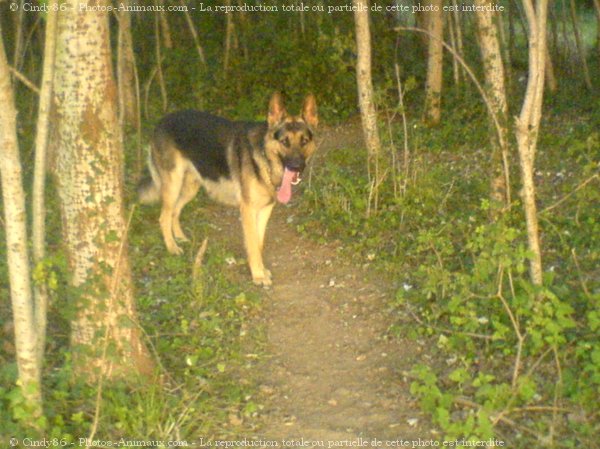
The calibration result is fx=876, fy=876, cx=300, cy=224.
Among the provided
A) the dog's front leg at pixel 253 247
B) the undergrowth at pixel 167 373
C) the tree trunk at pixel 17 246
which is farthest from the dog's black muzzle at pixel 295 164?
the tree trunk at pixel 17 246

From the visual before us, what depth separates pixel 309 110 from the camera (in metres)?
7.46

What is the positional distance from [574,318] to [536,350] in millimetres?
474

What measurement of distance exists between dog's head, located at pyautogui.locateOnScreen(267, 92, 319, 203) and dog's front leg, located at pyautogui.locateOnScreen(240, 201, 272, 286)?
0.29m

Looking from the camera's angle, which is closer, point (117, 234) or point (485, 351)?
point (117, 234)

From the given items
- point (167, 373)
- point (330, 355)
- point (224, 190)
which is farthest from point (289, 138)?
point (167, 373)

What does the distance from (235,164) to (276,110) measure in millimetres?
667

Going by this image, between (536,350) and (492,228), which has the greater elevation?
(492,228)

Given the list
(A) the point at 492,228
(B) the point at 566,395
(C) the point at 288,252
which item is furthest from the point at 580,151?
(B) the point at 566,395

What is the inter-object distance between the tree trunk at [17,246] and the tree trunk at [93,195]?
14.1 inches

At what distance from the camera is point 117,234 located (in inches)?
188

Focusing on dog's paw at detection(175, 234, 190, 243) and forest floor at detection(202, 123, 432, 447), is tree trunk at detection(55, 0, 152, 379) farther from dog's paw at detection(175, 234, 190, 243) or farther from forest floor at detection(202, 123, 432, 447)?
dog's paw at detection(175, 234, 190, 243)

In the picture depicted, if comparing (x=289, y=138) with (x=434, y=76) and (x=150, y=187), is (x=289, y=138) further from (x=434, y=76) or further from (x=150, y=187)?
(x=434, y=76)

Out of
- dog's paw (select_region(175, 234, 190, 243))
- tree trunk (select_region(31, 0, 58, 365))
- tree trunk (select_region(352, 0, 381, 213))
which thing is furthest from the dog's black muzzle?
tree trunk (select_region(31, 0, 58, 365))

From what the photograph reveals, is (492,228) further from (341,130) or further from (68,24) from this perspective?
(341,130)
